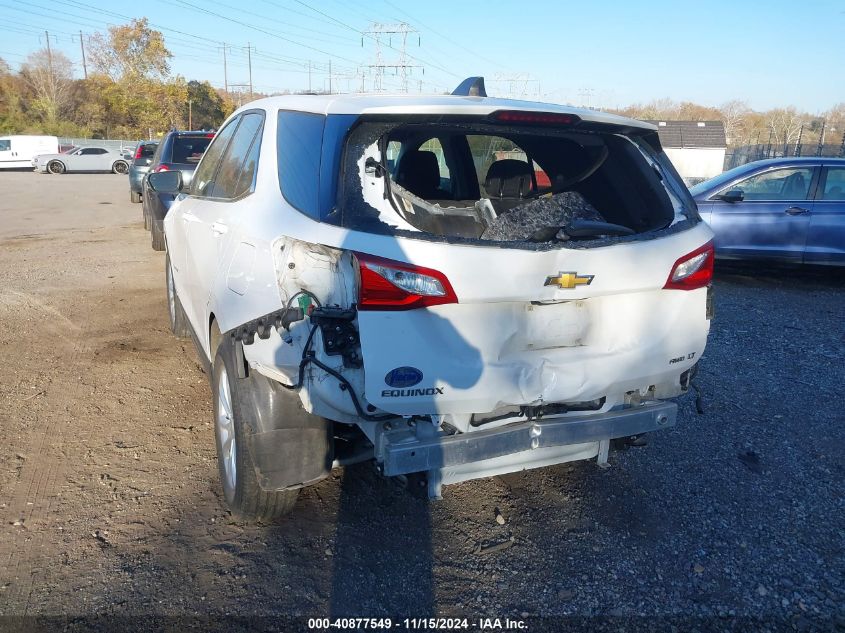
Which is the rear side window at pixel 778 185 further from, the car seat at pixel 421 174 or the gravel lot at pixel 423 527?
the car seat at pixel 421 174

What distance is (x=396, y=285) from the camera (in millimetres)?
2453

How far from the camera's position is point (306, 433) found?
2857mm

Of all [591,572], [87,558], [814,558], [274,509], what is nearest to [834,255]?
[814,558]

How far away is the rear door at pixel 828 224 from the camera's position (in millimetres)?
8750

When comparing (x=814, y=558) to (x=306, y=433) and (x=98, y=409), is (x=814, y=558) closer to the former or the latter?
(x=306, y=433)

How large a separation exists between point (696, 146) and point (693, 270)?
43323 mm

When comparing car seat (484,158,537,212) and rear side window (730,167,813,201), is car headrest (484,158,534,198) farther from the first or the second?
rear side window (730,167,813,201)

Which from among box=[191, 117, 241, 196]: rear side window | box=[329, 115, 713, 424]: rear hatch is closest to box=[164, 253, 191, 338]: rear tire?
box=[191, 117, 241, 196]: rear side window

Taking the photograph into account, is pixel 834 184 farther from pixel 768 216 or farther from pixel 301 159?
pixel 301 159

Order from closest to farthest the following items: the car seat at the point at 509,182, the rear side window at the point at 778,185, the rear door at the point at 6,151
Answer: the car seat at the point at 509,182, the rear side window at the point at 778,185, the rear door at the point at 6,151

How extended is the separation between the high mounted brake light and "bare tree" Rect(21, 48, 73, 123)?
199 feet

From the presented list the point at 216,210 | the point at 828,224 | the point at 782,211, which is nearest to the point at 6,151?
the point at 782,211

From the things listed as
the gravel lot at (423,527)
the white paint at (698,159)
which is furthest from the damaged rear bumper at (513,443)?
the white paint at (698,159)

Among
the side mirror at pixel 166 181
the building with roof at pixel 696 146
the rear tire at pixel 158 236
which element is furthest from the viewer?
the building with roof at pixel 696 146
